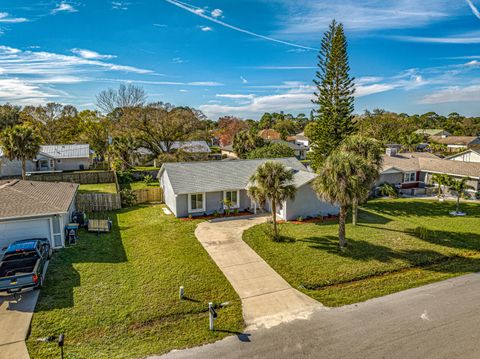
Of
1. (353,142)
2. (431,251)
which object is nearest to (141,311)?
(431,251)

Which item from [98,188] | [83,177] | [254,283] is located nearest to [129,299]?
[254,283]

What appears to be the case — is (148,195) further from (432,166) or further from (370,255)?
(432,166)

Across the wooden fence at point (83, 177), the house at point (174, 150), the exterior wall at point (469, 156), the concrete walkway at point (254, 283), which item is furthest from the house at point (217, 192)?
the exterior wall at point (469, 156)

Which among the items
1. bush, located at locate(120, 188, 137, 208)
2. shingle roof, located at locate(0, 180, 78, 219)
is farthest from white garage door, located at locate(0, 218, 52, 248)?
bush, located at locate(120, 188, 137, 208)

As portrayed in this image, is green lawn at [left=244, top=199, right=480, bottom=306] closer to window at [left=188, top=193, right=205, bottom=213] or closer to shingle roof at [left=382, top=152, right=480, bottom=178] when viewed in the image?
window at [left=188, top=193, right=205, bottom=213]

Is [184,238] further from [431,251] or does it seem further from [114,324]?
[431,251]

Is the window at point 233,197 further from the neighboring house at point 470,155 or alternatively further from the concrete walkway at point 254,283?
the neighboring house at point 470,155
